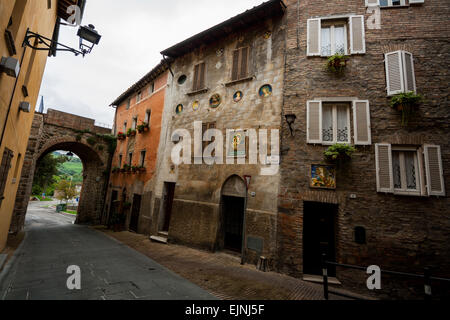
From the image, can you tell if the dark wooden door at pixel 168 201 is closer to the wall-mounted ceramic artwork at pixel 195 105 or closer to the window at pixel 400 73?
the wall-mounted ceramic artwork at pixel 195 105

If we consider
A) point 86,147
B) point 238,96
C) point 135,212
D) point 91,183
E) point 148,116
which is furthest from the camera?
point 91,183

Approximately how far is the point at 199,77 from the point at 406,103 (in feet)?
29.4

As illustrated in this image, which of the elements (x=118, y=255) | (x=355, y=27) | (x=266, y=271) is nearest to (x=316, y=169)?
(x=266, y=271)

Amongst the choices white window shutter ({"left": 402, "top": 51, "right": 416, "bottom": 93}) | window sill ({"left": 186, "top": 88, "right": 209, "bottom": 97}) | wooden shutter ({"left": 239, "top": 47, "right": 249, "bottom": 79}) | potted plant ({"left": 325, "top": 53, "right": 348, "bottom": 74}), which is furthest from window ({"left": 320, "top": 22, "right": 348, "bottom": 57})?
window sill ({"left": 186, "top": 88, "right": 209, "bottom": 97})

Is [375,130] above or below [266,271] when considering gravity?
above

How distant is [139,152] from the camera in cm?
1516

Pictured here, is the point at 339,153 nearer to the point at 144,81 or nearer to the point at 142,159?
the point at 142,159

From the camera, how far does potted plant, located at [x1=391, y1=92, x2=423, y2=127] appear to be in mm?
6555

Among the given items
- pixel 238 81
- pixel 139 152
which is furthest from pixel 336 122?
pixel 139 152

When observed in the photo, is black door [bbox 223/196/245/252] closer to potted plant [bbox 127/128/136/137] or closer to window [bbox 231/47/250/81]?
window [bbox 231/47/250/81]

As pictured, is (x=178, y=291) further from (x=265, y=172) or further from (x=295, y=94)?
(x=295, y=94)

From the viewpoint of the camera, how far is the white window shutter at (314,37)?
26.0 feet

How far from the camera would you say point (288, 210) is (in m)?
7.25
